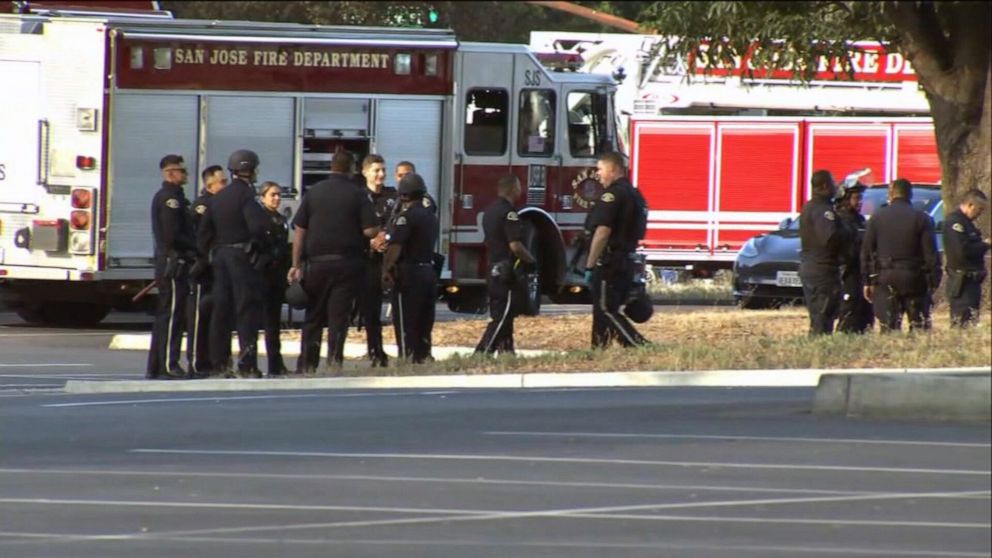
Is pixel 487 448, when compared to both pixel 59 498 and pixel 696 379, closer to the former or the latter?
pixel 59 498

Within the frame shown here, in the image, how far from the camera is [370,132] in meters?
21.5

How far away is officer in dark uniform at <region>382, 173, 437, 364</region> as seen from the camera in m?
15.5

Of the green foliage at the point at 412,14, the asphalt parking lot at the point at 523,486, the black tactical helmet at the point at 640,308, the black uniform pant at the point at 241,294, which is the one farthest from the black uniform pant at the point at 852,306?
the green foliage at the point at 412,14

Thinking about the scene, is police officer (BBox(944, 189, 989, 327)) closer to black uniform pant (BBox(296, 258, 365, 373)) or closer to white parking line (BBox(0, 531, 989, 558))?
black uniform pant (BBox(296, 258, 365, 373))

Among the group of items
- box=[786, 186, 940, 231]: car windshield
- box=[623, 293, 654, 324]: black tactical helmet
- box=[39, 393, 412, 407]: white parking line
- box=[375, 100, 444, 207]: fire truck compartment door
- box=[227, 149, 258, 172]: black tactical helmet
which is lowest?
box=[39, 393, 412, 407]: white parking line

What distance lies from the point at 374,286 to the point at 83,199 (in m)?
5.50

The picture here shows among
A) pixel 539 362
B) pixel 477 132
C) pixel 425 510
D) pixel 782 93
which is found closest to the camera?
pixel 425 510

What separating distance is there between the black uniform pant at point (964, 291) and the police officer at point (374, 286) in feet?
14.9

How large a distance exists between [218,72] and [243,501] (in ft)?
41.0

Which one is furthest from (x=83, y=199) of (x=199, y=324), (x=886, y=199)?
(x=886, y=199)

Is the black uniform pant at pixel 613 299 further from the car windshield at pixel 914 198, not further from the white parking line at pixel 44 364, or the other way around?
the car windshield at pixel 914 198

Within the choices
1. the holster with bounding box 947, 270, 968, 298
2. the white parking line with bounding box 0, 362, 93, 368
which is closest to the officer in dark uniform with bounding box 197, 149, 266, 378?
the white parking line with bounding box 0, 362, 93, 368

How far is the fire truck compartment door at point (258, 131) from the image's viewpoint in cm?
2102

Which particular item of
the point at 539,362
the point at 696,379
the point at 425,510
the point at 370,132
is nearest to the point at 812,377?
the point at 696,379
